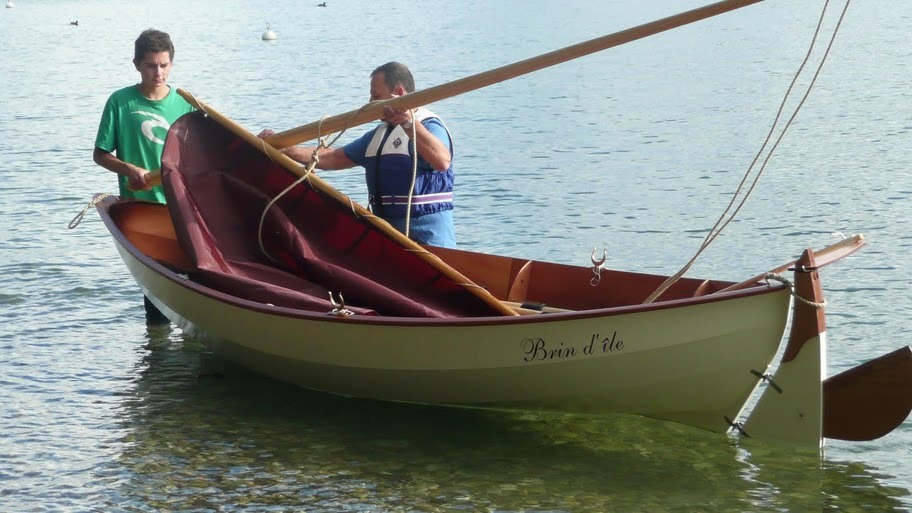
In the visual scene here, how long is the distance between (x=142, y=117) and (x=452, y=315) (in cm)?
264

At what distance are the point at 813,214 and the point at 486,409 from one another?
691cm

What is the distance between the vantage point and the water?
21.2ft

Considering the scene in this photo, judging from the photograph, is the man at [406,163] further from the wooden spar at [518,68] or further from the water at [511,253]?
the water at [511,253]

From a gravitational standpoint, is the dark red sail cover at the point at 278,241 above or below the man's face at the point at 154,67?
below

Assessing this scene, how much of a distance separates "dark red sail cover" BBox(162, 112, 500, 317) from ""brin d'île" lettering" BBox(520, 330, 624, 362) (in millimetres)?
603

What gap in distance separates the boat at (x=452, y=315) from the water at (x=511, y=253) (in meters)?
0.35

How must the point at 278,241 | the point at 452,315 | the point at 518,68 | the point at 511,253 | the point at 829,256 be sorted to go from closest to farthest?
the point at 829,256
the point at 518,68
the point at 452,315
the point at 278,241
the point at 511,253

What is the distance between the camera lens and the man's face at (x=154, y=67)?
7.92 m

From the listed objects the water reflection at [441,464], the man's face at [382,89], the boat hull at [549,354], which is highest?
the man's face at [382,89]

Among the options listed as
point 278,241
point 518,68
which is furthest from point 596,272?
point 278,241

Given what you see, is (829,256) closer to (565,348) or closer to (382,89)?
(565,348)

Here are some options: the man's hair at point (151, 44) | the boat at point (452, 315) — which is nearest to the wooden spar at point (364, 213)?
the boat at point (452, 315)

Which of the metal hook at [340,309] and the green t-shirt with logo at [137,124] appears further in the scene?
the green t-shirt with logo at [137,124]

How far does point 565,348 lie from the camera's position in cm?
615
